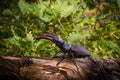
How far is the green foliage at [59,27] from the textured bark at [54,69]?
1.10 meters

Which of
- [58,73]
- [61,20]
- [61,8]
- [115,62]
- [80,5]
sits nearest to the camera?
[58,73]

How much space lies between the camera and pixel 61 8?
3.62m

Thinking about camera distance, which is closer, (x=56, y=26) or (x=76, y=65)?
(x=76, y=65)

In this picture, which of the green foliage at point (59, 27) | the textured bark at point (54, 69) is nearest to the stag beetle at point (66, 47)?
the textured bark at point (54, 69)

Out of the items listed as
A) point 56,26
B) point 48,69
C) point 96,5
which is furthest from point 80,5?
point 48,69

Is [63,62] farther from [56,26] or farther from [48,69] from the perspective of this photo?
[56,26]

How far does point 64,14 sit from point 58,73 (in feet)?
5.35

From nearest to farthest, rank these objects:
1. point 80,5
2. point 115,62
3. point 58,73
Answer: point 58,73 → point 115,62 → point 80,5

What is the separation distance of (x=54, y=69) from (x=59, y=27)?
1.83m

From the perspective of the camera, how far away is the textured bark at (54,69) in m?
2.12

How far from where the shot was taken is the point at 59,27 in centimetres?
392

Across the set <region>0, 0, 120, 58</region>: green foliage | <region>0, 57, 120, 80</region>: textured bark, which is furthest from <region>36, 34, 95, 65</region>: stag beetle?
<region>0, 0, 120, 58</region>: green foliage

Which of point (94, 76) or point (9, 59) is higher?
point (9, 59)

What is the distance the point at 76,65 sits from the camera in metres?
2.22
